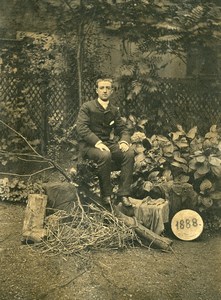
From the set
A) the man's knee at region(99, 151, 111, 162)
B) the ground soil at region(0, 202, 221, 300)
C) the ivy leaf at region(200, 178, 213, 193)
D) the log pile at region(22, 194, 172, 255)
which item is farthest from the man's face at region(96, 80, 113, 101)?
the ground soil at region(0, 202, 221, 300)

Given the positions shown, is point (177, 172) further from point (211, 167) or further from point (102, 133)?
point (102, 133)

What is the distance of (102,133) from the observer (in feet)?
17.2

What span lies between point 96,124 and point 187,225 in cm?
150

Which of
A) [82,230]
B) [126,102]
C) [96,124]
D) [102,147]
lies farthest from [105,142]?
[126,102]

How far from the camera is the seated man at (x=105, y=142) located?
4820 millimetres

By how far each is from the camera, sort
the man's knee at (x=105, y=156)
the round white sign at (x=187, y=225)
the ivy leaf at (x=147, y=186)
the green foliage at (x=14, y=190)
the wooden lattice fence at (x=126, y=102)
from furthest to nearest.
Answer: the wooden lattice fence at (x=126, y=102) → the green foliage at (x=14, y=190) → the ivy leaf at (x=147, y=186) → the round white sign at (x=187, y=225) → the man's knee at (x=105, y=156)

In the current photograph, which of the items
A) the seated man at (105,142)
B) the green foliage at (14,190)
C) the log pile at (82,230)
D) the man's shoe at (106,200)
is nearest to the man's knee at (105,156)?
the seated man at (105,142)

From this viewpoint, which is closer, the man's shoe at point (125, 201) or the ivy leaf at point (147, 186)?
the man's shoe at point (125, 201)

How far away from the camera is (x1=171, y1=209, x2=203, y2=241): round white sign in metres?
4.92

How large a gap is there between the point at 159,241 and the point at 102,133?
1409 millimetres

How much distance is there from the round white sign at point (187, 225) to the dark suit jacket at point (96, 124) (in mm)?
1006

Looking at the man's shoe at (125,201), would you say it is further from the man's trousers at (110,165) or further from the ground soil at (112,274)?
the ground soil at (112,274)

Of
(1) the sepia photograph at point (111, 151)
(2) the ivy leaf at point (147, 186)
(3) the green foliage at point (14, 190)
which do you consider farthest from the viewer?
(3) the green foliage at point (14, 190)

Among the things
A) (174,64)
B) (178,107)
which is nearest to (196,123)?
(178,107)
